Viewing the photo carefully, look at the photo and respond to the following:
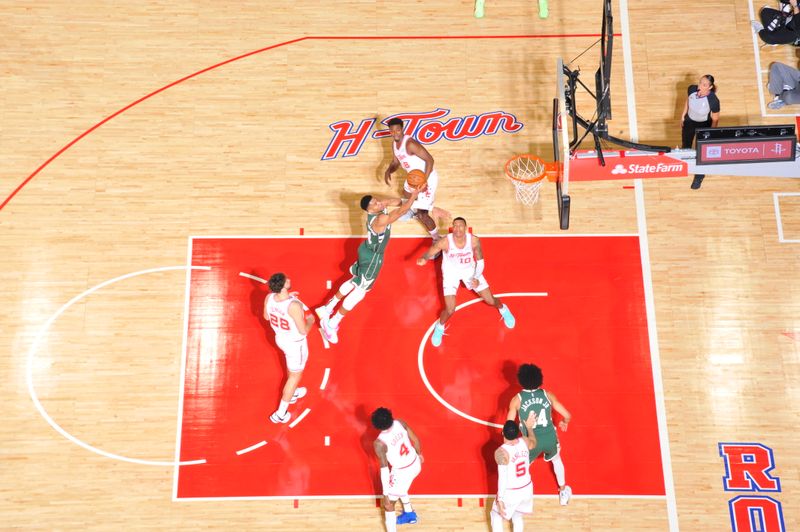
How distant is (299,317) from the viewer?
803 cm

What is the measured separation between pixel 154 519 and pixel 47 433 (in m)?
1.93

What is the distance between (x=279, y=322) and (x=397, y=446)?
2092 millimetres

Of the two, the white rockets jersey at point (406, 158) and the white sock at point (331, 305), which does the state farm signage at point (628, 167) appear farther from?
the white sock at point (331, 305)

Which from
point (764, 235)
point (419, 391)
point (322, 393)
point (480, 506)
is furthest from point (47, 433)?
point (764, 235)

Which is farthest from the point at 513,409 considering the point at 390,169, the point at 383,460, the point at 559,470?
the point at 390,169

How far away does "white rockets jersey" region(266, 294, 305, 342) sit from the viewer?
7993 millimetres

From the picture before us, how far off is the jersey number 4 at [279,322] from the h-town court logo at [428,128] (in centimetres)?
319

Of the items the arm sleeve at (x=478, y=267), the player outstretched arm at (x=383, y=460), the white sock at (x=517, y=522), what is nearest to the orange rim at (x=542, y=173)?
the arm sleeve at (x=478, y=267)

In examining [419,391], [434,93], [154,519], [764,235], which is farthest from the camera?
[434,93]

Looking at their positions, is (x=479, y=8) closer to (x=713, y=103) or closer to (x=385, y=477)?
(x=713, y=103)

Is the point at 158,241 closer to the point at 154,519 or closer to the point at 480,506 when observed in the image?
the point at 154,519

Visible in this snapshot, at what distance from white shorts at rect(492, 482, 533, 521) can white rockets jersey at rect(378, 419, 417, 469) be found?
1.21m

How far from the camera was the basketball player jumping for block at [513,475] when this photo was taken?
752 centimetres

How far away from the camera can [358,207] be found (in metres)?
10.0
